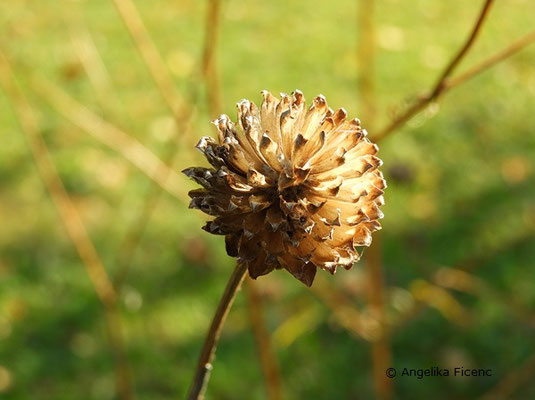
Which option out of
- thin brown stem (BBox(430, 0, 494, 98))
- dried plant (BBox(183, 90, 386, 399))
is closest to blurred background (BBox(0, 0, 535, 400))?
thin brown stem (BBox(430, 0, 494, 98))

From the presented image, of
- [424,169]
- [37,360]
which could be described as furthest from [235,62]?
[37,360]

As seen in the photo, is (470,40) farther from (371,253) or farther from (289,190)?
(371,253)

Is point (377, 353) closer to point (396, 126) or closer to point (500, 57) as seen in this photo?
point (396, 126)

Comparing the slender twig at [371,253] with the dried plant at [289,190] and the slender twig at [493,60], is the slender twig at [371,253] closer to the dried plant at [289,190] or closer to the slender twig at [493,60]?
the slender twig at [493,60]

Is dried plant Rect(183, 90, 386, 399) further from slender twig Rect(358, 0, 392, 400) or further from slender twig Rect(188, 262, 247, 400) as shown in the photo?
slender twig Rect(358, 0, 392, 400)

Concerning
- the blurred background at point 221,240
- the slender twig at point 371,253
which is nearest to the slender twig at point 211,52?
the blurred background at point 221,240

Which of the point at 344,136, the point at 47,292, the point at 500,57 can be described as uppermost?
the point at 47,292
